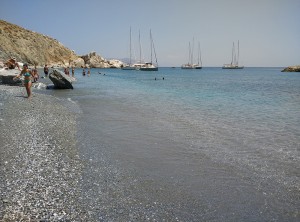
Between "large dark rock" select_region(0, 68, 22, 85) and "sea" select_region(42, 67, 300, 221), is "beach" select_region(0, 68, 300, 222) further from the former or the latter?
"large dark rock" select_region(0, 68, 22, 85)

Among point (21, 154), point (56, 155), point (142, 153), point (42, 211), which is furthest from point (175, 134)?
point (42, 211)

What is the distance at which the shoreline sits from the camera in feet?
17.0

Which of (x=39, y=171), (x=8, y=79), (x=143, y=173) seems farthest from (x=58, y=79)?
(x=143, y=173)

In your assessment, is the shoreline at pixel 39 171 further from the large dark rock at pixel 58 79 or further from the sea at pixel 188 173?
the large dark rock at pixel 58 79

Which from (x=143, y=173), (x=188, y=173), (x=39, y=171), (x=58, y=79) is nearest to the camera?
(x=39, y=171)

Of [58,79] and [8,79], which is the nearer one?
[8,79]

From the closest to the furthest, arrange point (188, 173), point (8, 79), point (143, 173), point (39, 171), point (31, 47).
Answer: point (39, 171)
point (143, 173)
point (188, 173)
point (8, 79)
point (31, 47)

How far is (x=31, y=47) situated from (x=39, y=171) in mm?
146224

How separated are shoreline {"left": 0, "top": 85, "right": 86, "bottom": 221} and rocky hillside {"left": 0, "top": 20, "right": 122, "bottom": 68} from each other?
355 ft

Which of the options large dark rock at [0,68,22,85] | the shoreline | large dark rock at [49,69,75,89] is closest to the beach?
the shoreline

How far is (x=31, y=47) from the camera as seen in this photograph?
138000mm

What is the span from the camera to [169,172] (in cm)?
768

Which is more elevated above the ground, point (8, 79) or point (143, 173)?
point (8, 79)

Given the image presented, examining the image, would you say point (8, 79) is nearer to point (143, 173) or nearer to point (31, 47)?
point (143, 173)
